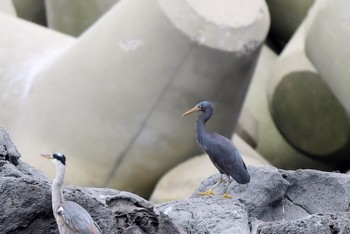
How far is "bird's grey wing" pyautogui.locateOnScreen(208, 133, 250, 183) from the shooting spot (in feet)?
13.4

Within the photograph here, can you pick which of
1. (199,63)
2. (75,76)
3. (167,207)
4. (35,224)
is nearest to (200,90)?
(199,63)

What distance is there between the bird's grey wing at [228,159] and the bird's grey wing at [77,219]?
0.93 m

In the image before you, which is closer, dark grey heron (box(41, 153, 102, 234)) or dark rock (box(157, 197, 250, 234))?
dark grey heron (box(41, 153, 102, 234))

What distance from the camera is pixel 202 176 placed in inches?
267

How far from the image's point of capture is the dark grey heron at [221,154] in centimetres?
411

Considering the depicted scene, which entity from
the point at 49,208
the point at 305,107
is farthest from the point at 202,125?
the point at 305,107

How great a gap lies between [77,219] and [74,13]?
19.9 ft

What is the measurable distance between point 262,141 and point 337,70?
4.86 feet

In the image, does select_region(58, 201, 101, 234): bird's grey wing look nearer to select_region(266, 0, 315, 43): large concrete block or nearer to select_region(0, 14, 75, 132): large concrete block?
select_region(0, 14, 75, 132): large concrete block

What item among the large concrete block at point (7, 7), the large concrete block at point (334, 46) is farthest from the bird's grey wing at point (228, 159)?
the large concrete block at point (7, 7)

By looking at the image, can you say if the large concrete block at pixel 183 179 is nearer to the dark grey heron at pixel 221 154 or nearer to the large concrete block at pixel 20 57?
the large concrete block at pixel 20 57

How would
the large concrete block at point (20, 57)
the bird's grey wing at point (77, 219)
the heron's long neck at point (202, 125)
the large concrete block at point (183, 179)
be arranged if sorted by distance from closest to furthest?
the bird's grey wing at point (77, 219) → the heron's long neck at point (202, 125) → the large concrete block at point (183, 179) → the large concrete block at point (20, 57)

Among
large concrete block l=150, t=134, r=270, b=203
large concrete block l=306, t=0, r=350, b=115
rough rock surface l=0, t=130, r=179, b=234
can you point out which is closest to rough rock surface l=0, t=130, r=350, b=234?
rough rock surface l=0, t=130, r=179, b=234

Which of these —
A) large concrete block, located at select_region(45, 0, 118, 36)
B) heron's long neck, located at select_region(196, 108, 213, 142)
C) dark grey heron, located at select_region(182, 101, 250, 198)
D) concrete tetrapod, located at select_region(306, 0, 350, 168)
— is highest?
dark grey heron, located at select_region(182, 101, 250, 198)
